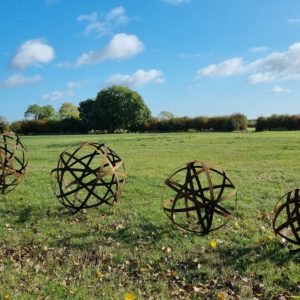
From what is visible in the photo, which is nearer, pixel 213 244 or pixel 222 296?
pixel 222 296

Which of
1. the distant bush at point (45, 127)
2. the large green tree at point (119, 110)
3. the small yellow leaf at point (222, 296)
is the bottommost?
the small yellow leaf at point (222, 296)

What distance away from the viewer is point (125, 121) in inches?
3246

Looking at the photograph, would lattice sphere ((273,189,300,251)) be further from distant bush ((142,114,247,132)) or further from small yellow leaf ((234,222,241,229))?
distant bush ((142,114,247,132))

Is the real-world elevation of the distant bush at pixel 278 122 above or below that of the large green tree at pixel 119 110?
below

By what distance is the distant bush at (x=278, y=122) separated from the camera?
61156mm

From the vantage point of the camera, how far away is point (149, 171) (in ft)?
52.2

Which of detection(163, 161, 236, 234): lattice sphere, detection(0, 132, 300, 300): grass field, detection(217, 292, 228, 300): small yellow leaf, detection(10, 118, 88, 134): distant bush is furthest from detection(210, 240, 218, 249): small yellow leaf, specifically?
detection(10, 118, 88, 134): distant bush

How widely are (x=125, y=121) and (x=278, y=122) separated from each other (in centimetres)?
3118

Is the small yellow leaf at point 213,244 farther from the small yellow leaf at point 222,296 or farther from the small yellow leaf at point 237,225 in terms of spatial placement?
the small yellow leaf at point 222,296

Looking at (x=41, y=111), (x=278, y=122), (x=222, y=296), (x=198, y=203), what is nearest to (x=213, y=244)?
(x=198, y=203)

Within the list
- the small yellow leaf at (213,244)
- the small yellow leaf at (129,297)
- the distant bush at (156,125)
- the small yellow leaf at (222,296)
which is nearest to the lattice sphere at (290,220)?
the small yellow leaf at (213,244)

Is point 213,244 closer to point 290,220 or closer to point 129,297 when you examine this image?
point 290,220

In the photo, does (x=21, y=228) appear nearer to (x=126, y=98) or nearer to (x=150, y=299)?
(x=150, y=299)

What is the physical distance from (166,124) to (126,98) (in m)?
20.0
